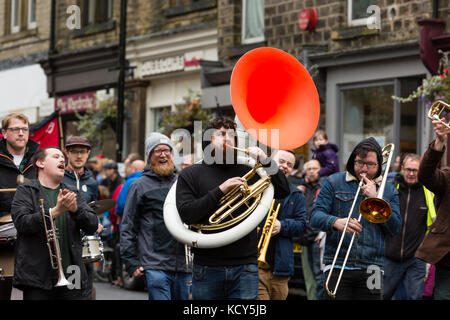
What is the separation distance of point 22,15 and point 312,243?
17817 millimetres

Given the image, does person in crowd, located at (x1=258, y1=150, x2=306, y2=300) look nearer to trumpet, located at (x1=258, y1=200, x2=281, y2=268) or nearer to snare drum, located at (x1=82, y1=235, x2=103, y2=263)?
trumpet, located at (x1=258, y1=200, x2=281, y2=268)

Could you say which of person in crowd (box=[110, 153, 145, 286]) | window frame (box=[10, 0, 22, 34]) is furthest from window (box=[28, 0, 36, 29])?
person in crowd (box=[110, 153, 145, 286])

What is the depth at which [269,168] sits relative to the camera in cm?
666

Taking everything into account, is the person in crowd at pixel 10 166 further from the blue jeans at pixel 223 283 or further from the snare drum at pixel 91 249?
the blue jeans at pixel 223 283

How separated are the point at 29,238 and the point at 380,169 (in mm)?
2863

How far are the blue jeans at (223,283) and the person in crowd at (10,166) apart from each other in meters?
2.07

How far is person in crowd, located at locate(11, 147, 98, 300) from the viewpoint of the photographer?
22.6 feet

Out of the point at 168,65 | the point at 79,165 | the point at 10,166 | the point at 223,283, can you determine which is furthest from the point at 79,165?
the point at 168,65

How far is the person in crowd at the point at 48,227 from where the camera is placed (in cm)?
688

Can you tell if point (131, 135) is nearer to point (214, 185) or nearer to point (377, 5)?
point (377, 5)

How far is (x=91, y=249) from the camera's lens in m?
7.85

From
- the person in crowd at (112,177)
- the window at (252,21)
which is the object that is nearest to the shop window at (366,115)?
the window at (252,21)

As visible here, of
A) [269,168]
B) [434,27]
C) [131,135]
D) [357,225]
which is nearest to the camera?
[269,168]
